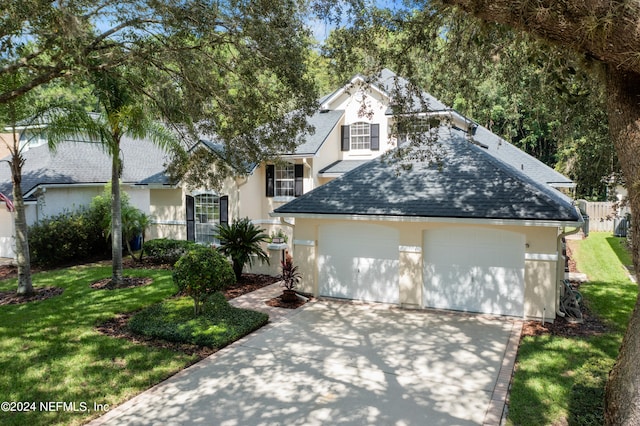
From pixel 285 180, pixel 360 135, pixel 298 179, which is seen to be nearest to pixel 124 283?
pixel 285 180

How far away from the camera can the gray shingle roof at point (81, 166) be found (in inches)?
787

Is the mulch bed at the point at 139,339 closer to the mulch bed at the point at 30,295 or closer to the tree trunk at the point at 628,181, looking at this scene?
the mulch bed at the point at 30,295

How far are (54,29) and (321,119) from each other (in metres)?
14.5

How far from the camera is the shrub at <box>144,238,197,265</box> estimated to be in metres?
18.2

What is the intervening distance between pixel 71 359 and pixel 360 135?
16057 millimetres

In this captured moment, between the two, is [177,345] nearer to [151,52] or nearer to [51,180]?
[151,52]

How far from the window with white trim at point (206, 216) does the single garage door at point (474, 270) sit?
33.3 ft

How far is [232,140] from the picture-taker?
11609mm

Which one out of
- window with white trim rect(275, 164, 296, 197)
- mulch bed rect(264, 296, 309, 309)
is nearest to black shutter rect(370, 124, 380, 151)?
window with white trim rect(275, 164, 296, 197)

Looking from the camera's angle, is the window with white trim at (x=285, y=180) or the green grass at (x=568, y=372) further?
the window with white trim at (x=285, y=180)

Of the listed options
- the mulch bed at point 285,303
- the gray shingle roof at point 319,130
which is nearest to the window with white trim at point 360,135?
the gray shingle roof at point 319,130

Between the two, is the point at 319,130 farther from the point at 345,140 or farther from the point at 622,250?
the point at 622,250

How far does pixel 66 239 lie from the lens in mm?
18328

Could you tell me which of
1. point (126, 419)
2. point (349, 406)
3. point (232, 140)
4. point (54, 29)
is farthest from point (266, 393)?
point (54, 29)
